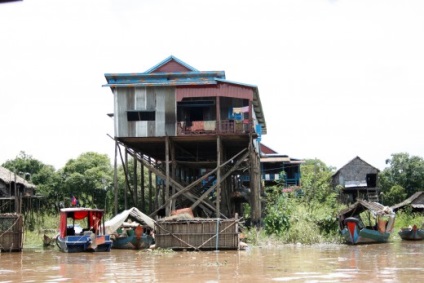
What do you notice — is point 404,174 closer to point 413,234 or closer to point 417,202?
point 417,202

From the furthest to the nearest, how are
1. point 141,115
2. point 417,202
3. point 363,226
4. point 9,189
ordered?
1. point 417,202
2. point 9,189
3. point 141,115
4. point 363,226

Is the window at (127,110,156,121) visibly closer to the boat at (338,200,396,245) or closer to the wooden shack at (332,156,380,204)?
the boat at (338,200,396,245)

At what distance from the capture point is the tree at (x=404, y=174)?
173ft

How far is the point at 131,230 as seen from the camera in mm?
23766

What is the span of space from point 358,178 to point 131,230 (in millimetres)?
35480

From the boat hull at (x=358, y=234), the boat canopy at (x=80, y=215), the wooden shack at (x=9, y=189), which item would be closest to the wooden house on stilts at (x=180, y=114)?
the boat canopy at (x=80, y=215)

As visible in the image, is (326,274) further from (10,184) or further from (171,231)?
(10,184)

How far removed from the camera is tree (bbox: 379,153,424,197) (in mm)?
52594

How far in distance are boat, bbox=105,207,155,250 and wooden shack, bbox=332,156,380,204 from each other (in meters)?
33.0

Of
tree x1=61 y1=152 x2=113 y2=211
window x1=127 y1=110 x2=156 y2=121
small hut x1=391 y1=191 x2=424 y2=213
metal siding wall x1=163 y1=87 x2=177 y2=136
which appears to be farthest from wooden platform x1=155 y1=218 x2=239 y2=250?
small hut x1=391 y1=191 x2=424 y2=213

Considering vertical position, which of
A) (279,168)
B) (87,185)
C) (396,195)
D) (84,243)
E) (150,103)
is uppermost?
(150,103)

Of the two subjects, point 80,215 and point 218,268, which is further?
point 80,215

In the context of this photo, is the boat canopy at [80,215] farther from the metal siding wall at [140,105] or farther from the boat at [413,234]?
the boat at [413,234]

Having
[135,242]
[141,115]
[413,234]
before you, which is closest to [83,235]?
[135,242]
